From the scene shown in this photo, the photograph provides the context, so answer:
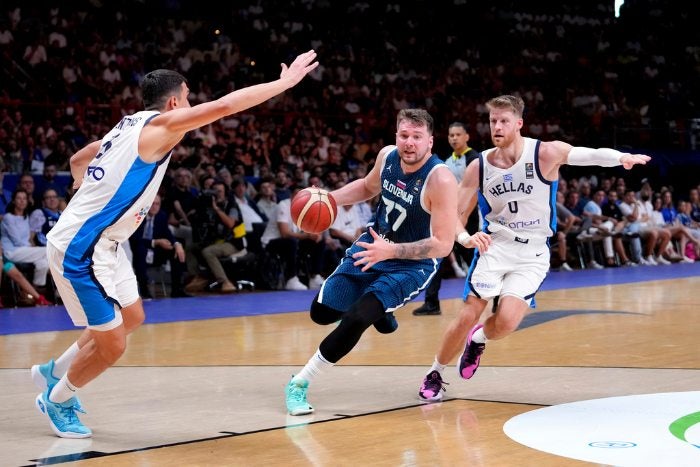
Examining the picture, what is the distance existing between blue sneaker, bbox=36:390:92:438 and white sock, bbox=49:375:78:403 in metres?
0.02

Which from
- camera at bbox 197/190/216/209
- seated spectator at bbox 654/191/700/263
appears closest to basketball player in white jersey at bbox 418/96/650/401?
camera at bbox 197/190/216/209

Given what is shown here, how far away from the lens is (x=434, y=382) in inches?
235

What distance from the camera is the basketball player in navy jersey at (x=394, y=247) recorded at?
562 centimetres

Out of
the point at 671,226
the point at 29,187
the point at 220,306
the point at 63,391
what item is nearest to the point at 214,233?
the point at 220,306

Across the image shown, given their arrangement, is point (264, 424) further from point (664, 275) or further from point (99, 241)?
point (664, 275)

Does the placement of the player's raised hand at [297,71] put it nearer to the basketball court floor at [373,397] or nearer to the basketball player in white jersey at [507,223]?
the basketball player in white jersey at [507,223]

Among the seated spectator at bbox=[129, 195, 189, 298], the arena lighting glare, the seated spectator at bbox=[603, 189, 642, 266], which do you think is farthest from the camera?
the arena lighting glare

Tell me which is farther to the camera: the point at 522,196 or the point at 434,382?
the point at 522,196

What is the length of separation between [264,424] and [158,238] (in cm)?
721

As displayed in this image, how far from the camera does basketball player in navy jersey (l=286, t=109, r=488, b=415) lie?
562 centimetres

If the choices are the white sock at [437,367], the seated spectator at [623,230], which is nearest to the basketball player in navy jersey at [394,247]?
the white sock at [437,367]

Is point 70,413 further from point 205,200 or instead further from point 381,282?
point 205,200

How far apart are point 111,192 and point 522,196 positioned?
2608mm

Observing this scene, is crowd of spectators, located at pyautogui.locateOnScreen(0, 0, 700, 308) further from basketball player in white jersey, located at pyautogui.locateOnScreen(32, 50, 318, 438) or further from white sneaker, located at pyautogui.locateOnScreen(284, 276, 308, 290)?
basketball player in white jersey, located at pyautogui.locateOnScreen(32, 50, 318, 438)
